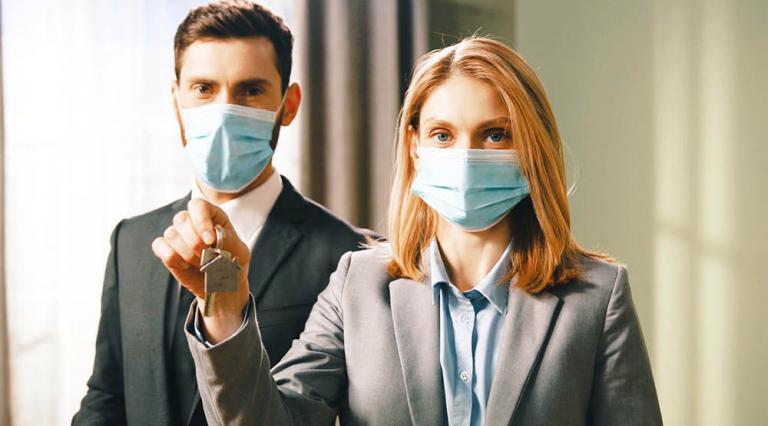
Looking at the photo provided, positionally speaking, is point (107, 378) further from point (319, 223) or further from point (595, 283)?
point (595, 283)

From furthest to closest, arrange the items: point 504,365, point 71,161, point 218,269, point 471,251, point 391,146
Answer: point 391,146
point 71,161
point 471,251
point 504,365
point 218,269

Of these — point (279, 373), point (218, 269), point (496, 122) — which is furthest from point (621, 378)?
point (218, 269)

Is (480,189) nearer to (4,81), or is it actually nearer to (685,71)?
(685,71)

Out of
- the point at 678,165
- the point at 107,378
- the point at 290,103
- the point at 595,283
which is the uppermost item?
the point at 290,103

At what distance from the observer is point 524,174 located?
1386 millimetres

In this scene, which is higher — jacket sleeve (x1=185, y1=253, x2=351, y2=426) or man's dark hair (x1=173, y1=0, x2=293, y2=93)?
man's dark hair (x1=173, y1=0, x2=293, y2=93)

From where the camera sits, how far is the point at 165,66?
6.75 feet

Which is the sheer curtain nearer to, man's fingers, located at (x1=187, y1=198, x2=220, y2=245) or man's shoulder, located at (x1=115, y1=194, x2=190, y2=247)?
man's shoulder, located at (x1=115, y1=194, x2=190, y2=247)

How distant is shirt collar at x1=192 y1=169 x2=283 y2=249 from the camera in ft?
5.35

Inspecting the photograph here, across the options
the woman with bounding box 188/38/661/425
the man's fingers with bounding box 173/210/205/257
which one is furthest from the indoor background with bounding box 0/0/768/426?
the man's fingers with bounding box 173/210/205/257

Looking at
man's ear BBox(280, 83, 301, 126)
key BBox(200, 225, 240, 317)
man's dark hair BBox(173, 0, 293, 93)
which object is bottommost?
key BBox(200, 225, 240, 317)

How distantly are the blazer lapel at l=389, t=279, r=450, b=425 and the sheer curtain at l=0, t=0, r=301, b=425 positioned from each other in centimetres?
87

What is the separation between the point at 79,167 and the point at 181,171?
25cm

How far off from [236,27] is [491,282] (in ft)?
2.46
